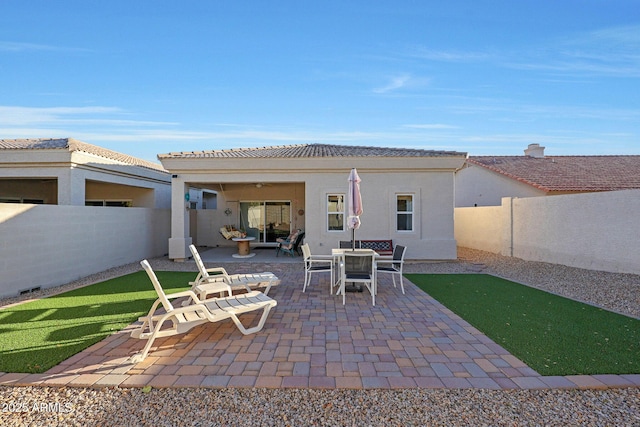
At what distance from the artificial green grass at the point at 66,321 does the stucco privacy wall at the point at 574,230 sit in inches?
488

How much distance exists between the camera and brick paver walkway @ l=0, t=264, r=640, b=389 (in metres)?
3.58

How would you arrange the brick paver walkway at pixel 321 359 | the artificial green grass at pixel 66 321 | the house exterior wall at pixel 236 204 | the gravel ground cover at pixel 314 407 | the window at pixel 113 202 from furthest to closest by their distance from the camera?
the window at pixel 113 202, the house exterior wall at pixel 236 204, the artificial green grass at pixel 66 321, the brick paver walkway at pixel 321 359, the gravel ground cover at pixel 314 407

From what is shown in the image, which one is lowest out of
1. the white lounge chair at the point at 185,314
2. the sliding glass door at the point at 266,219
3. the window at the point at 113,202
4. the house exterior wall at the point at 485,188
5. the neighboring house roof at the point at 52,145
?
the white lounge chair at the point at 185,314

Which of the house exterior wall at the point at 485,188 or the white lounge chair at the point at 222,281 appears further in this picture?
the house exterior wall at the point at 485,188

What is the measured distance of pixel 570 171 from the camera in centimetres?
1958

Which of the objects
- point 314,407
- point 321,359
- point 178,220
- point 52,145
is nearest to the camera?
point 314,407

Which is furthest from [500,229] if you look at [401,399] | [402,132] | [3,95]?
[3,95]

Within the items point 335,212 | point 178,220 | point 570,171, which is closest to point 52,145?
point 178,220

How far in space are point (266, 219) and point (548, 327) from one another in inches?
541

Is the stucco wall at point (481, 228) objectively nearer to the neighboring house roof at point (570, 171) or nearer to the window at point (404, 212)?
the neighboring house roof at point (570, 171)

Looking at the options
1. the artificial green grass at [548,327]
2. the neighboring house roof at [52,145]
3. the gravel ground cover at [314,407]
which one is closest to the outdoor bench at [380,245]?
the artificial green grass at [548,327]

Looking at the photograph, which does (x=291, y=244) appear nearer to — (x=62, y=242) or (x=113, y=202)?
(x=62, y=242)

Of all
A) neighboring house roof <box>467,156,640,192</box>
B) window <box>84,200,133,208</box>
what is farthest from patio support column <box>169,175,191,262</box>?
neighboring house roof <box>467,156,640,192</box>

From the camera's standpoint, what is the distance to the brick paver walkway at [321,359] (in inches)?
141
